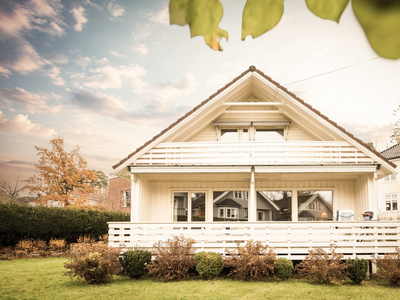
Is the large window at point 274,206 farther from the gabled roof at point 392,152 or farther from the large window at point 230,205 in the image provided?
the gabled roof at point 392,152

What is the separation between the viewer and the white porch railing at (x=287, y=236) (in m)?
13.5

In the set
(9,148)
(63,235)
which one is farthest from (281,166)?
(9,148)

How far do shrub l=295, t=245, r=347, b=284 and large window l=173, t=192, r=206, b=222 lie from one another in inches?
217

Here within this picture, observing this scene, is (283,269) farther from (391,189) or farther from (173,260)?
(391,189)

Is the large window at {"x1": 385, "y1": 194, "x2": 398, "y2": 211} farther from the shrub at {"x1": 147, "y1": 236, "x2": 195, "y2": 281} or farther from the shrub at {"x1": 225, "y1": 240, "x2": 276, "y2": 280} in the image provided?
the shrub at {"x1": 147, "y1": 236, "x2": 195, "y2": 281}

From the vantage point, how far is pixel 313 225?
1374cm

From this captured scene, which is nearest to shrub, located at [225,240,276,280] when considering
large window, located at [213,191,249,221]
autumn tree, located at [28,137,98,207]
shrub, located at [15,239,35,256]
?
large window, located at [213,191,249,221]

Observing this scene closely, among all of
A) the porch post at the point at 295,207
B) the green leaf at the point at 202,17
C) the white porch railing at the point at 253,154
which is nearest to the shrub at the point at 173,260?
the white porch railing at the point at 253,154

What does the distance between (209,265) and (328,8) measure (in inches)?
504

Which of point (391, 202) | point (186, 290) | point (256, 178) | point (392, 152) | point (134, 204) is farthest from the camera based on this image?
point (392, 152)

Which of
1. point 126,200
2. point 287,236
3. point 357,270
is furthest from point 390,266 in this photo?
point 126,200

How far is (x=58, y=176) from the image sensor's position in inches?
1205

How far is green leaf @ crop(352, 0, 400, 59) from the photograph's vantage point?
2.06 ft

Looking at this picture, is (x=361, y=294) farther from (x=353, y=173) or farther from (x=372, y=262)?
(x=353, y=173)
